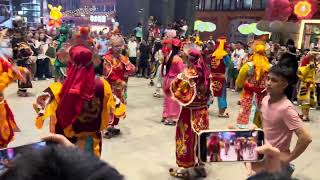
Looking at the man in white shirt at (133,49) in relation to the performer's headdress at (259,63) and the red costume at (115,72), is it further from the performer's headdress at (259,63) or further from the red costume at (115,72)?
the performer's headdress at (259,63)

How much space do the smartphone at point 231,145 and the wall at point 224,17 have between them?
20157mm

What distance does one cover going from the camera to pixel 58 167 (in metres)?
0.87

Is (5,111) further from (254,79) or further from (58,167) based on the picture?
(254,79)

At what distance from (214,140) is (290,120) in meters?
0.62

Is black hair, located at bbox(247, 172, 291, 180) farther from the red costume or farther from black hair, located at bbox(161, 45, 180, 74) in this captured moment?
black hair, located at bbox(161, 45, 180, 74)

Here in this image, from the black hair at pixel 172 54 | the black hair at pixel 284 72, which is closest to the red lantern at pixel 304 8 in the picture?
the black hair at pixel 172 54

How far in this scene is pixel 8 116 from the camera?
12.3 ft

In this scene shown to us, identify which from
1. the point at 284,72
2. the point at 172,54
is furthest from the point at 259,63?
the point at 284,72

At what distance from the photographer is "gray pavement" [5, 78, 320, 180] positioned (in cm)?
492

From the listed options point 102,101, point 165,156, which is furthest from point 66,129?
point 165,156

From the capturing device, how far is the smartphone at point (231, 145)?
2.32m

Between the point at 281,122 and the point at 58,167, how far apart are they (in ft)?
6.96

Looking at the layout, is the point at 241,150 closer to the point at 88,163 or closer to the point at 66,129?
the point at 66,129

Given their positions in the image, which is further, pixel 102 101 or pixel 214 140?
pixel 102 101
